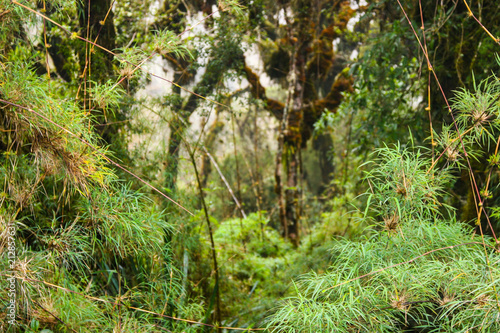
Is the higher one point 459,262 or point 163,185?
point 163,185

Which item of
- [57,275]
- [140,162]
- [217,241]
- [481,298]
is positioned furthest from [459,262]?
[217,241]

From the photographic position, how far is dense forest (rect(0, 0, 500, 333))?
1.43 metres

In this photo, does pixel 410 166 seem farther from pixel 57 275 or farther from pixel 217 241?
pixel 217 241

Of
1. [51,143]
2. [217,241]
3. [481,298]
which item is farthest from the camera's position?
[217,241]

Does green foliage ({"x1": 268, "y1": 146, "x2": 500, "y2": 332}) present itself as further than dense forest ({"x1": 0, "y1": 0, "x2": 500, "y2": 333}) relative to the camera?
No

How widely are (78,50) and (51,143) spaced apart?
1.11 meters

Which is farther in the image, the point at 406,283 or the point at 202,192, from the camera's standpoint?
the point at 202,192

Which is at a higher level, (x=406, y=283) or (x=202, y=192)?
(x=202, y=192)

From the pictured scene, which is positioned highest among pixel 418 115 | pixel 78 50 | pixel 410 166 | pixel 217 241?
pixel 78 50

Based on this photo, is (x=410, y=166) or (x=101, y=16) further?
(x=101, y=16)

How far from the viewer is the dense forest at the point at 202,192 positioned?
1434 mm

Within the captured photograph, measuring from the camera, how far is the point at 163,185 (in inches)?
110

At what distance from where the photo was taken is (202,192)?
2.42 meters

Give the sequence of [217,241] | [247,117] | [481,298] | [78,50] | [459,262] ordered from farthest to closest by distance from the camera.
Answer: [247,117]
[217,241]
[78,50]
[459,262]
[481,298]
